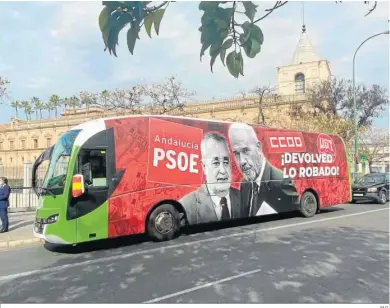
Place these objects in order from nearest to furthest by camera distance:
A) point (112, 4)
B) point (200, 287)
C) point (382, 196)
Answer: point (112, 4)
point (200, 287)
point (382, 196)

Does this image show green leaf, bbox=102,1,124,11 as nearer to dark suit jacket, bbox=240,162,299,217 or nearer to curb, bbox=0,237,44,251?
curb, bbox=0,237,44,251

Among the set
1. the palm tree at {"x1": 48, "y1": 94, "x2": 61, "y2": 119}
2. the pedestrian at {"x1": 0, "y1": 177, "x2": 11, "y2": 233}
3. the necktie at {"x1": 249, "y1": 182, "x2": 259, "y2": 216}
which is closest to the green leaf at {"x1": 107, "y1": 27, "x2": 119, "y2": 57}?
the necktie at {"x1": 249, "y1": 182, "x2": 259, "y2": 216}

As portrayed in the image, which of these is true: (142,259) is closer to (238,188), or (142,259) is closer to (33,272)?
(33,272)

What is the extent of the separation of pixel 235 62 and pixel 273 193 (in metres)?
11.4

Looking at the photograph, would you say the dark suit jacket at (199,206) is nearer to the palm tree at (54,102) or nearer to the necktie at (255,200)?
the necktie at (255,200)

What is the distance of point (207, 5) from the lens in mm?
1679

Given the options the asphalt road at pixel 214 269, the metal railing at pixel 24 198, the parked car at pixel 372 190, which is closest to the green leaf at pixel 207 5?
the asphalt road at pixel 214 269

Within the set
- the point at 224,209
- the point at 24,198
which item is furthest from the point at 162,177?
the point at 24,198

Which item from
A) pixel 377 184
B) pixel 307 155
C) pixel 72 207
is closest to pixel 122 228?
pixel 72 207

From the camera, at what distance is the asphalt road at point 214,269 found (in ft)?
17.5

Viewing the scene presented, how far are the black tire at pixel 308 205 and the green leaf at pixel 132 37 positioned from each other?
12.9m

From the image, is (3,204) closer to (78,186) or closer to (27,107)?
(78,186)

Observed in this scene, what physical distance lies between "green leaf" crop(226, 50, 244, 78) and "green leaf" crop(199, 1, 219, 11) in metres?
0.23

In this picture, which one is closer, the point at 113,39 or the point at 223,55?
the point at 113,39
